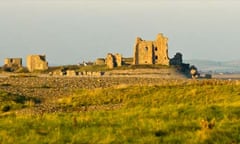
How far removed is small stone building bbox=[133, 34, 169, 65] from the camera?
4085 inches

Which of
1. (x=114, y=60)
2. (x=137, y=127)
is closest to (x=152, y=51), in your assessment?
(x=114, y=60)

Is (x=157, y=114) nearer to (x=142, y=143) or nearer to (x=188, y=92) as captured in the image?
(x=142, y=143)

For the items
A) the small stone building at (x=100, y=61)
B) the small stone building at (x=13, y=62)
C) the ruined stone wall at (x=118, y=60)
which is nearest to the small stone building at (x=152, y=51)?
the ruined stone wall at (x=118, y=60)

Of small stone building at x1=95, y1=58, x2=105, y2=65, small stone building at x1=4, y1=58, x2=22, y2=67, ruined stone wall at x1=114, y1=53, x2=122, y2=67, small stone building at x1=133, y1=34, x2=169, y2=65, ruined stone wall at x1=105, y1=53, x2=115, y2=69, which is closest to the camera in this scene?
small stone building at x1=133, y1=34, x2=169, y2=65

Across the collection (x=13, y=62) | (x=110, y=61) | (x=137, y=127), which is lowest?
(x=137, y=127)

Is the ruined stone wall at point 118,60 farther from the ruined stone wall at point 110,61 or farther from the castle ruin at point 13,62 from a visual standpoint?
the castle ruin at point 13,62

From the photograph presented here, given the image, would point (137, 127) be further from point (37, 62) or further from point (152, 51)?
point (37, 62)

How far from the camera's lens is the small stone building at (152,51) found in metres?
104

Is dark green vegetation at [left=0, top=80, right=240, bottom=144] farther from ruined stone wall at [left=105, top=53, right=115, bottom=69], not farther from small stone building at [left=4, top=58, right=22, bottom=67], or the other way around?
small stone building at [left=4, top=58, right=22, bottom=67]

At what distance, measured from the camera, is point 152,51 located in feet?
348

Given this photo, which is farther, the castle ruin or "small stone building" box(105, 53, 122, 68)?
the castle ruin

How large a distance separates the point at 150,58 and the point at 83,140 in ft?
310

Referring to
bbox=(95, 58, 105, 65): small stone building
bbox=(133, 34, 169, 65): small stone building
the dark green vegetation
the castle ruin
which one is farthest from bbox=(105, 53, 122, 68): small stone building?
the dark green vegetation

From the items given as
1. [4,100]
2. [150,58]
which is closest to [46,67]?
[150,58]
